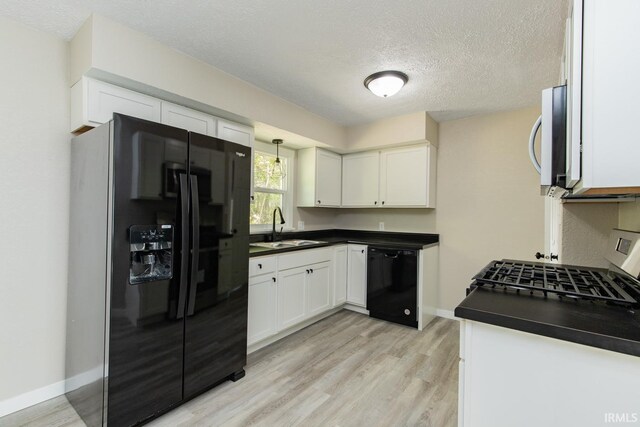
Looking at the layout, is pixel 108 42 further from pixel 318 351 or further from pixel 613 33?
pixel 318 351

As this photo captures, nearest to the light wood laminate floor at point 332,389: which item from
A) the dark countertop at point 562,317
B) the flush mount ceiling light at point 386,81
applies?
the dark countertop at point 562,317

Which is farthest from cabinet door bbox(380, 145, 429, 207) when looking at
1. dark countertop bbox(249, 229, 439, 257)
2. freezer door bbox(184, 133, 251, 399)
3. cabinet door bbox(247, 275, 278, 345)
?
freezer door bbox(184, 133, 251, 399)

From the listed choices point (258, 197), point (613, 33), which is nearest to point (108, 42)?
point (258, 197)

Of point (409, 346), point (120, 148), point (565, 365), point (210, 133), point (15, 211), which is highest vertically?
point (210, 133)

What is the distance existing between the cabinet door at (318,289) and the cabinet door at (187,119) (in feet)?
5.64

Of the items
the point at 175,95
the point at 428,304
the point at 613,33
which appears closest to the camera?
the point at 613,33

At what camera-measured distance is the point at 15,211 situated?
72.7 inches

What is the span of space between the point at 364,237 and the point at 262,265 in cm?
205

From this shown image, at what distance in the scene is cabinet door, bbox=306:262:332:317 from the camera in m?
3.21

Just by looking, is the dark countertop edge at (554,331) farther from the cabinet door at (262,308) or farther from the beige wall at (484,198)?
the beige wall at (484,198)

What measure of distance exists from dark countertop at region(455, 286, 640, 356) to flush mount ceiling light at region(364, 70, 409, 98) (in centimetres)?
190

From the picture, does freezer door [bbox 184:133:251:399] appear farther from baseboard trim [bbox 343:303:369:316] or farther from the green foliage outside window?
baseboard trim [bbox 343:303:369:316]

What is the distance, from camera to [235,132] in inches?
105

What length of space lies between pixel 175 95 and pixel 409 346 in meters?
2.99
